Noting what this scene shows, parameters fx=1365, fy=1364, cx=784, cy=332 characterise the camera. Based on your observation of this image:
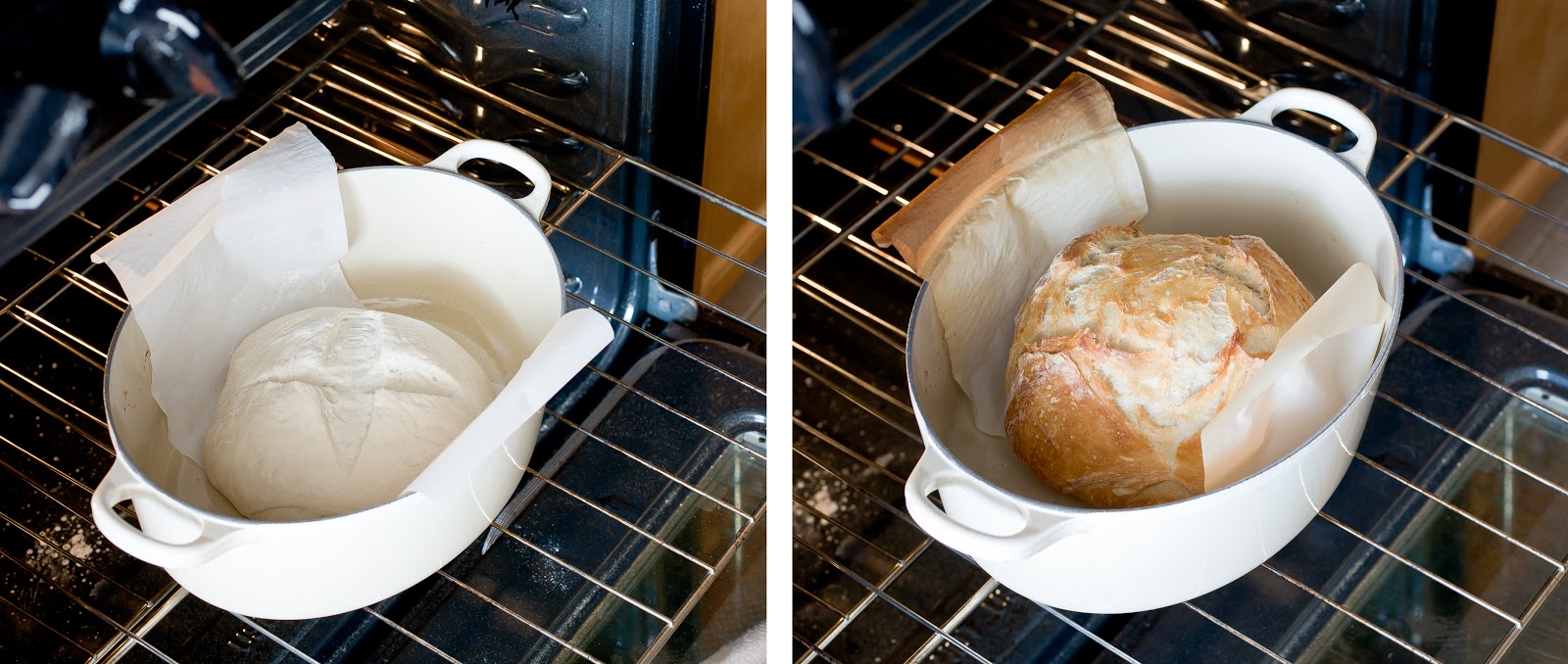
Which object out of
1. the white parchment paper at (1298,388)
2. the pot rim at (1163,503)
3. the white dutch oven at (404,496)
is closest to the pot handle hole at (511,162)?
the white dutch oven at (404,496)

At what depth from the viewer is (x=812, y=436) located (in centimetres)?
50

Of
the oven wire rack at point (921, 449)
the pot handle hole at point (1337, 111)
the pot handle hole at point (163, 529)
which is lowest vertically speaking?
the oven wire rack at point (921, 449)

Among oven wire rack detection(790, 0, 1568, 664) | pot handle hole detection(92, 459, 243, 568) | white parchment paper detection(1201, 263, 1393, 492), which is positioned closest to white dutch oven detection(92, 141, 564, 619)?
pot handle hole detection(92, 459, 243, 568)

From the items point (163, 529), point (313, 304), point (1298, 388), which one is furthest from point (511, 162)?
point (1298, 388)

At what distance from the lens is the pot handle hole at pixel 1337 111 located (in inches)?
21.2

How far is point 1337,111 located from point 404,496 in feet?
1.26

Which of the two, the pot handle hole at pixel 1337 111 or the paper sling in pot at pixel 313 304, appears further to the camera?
the pot handle hole at pixel 1337 111

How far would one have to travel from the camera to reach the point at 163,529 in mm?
393

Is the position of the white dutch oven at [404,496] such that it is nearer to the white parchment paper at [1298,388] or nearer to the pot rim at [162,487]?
the pot rim at [162,487]

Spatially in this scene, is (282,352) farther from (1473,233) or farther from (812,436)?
(1473,233)

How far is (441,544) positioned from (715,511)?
9cm

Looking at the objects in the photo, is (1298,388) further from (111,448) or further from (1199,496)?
(111,448)

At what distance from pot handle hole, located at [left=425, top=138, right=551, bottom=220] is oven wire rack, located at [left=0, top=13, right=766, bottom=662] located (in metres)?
0.02

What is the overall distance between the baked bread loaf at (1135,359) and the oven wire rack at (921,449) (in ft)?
0.17
